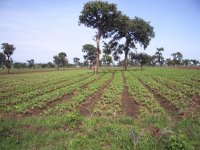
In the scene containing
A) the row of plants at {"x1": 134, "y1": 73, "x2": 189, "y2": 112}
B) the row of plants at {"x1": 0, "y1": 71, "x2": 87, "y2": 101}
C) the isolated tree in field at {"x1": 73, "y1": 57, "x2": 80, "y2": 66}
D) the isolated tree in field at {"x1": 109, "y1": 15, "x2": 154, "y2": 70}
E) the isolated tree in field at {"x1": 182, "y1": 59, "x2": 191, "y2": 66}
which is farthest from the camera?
the isolated tree in field at {"x1": 73, "y1": 57, "x2": 80, "y2": 66}

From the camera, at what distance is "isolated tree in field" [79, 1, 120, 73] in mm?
42125

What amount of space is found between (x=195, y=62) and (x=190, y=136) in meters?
194

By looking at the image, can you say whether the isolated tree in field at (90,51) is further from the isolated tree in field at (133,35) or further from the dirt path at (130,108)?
the dirt path at (130,108)

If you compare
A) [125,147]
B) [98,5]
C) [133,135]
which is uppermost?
[98,5]

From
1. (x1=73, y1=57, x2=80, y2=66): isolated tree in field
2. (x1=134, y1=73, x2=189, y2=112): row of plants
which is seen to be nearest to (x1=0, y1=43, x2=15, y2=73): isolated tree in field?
(x1=134, y1=73, x2=189, y2=112): row of plants

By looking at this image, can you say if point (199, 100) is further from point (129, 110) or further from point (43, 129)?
point (43, 129)

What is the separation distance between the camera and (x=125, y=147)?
21.3 ft

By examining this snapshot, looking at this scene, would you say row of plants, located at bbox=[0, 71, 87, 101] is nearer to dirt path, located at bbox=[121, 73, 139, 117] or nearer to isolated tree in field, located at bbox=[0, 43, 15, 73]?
dirt path, located at bbox=[121, 73, 139, 117]

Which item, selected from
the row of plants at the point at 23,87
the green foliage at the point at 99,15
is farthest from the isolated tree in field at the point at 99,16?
the row of plants at the point at 23,87

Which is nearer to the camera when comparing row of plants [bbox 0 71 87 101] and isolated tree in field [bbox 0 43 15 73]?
row of plants [bbox 0 71 87 101]

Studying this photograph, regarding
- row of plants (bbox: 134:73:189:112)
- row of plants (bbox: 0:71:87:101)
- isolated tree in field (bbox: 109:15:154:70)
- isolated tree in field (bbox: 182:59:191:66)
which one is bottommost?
row of plants (bbox: 0:71:87:101)

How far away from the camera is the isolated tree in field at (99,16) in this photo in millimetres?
42125

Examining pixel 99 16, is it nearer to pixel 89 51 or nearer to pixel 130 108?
pixel 130 108

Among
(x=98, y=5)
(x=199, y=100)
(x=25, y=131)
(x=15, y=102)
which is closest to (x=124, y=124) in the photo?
(x=25, y=131)
